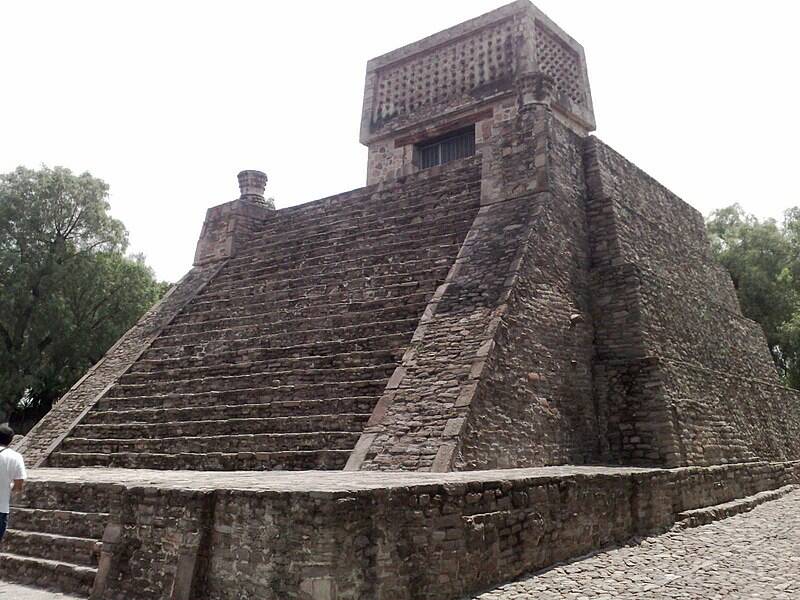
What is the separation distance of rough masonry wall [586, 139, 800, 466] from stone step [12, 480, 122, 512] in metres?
6.79

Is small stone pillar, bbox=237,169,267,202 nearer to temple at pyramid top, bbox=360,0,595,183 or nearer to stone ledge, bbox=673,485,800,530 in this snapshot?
temple at pyramid top, bbox=360,0,595,183

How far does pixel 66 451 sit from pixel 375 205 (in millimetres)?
7307

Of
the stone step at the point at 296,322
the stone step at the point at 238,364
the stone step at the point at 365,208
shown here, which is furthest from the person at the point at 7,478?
the stone step at the point at 365,208

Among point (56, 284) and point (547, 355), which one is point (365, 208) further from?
point (56, 284)

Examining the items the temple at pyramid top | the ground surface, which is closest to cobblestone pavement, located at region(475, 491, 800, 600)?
the ground surface

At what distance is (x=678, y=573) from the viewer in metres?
5.45

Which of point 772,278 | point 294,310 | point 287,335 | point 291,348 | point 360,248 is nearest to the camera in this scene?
point 291,348

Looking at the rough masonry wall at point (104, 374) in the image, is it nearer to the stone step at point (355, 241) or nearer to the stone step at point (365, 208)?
the stone step at point (355, 241)

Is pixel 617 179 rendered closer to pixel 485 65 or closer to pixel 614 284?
pixel 614 284

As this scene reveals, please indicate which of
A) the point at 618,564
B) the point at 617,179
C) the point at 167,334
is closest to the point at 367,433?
the point at 618,564

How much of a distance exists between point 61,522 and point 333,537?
369 cm

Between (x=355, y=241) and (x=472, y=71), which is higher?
(x=472, y=71)

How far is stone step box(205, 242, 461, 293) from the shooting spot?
10391 mm

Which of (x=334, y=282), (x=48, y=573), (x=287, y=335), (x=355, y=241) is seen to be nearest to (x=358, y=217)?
(x=355, y=241)
